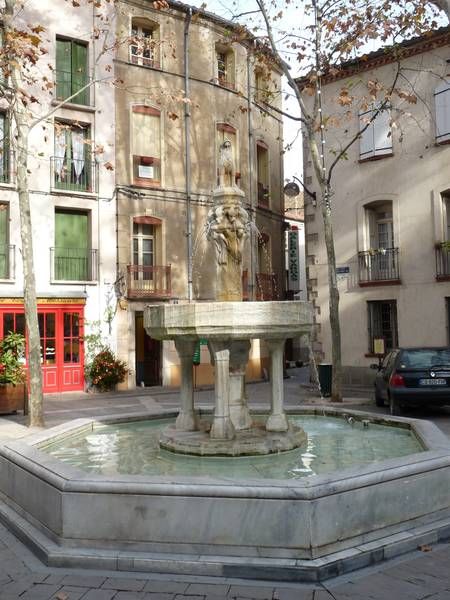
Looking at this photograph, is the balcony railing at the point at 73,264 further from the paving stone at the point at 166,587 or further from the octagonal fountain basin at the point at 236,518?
the paving stone at the point at 166,587

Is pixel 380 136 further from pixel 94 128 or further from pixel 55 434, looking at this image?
pixel 55 434

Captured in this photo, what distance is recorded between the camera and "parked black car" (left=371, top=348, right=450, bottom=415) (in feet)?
42.2

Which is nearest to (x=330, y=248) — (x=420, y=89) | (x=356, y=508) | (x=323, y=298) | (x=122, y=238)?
(x=323, y=298)

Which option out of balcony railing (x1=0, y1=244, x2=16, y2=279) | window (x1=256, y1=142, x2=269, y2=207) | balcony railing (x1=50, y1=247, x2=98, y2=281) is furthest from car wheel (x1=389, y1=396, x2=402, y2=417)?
window (x1=256, y1=142, x2=269, y2=207)

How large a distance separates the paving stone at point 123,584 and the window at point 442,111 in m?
17.5

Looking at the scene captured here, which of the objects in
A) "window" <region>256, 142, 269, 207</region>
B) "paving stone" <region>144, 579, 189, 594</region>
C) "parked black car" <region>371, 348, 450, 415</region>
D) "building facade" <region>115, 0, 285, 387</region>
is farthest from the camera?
"window" <region>256, 142, 269, 207</region>

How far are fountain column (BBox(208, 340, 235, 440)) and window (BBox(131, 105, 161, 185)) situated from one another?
16891mm

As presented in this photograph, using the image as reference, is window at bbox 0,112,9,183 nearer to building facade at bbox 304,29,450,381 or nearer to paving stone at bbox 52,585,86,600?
building facade at bbox 304,29,450,381

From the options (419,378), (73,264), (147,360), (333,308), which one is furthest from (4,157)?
(419,378)

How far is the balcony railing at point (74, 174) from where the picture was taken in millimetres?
21516

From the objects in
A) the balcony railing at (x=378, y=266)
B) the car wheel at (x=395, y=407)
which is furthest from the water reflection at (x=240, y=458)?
the balcony railing at (x=378, y=266)

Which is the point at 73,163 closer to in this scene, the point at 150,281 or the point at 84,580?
the point at 150,281

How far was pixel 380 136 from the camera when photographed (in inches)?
810

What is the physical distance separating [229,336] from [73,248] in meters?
16.1
